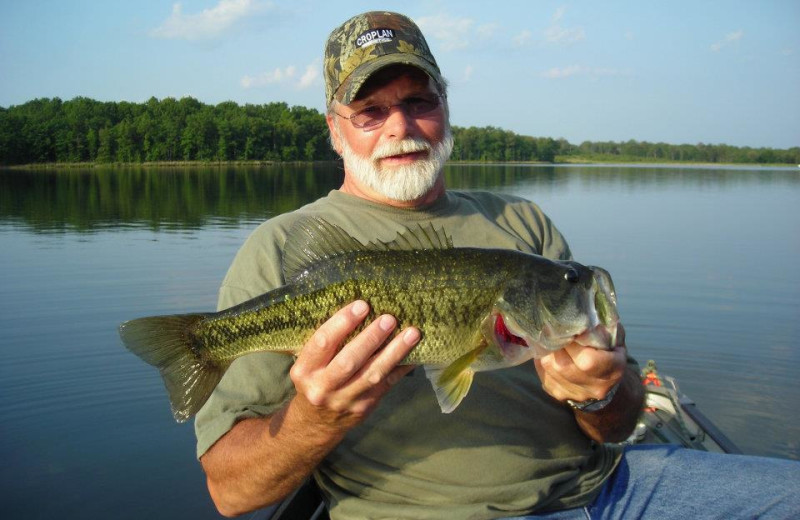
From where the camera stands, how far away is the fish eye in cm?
255

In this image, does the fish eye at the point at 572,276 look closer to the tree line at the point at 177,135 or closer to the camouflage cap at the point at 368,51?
the camouflage cap at the point at 368,51

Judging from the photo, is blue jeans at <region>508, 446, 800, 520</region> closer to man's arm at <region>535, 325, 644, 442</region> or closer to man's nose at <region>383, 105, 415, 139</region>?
man's arm at <region>535, 325, 644, 442</region>

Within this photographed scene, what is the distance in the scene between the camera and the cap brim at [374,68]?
353cm

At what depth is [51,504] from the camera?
6281 mm

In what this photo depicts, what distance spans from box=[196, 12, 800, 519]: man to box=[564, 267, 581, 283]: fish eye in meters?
0.27

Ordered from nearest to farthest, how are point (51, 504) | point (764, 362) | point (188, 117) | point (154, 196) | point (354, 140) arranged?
point (354, 140) → point (51, 504) → point (764, 362) → point (154, 196) → point (188, 117)

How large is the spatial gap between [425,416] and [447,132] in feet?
5.97

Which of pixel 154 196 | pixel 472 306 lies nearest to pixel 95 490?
pixel 472 306

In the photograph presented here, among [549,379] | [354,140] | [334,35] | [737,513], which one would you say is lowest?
[737,513]

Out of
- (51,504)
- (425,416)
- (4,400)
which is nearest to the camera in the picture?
(425,416)

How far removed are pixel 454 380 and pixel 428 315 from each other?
288 millimetres

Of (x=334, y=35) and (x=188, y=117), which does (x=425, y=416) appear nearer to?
(x=334, y=35)

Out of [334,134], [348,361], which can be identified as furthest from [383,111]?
[348,361]

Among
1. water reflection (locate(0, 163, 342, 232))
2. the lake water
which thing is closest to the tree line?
water reflection (locate(0, 163, 342, 232))
